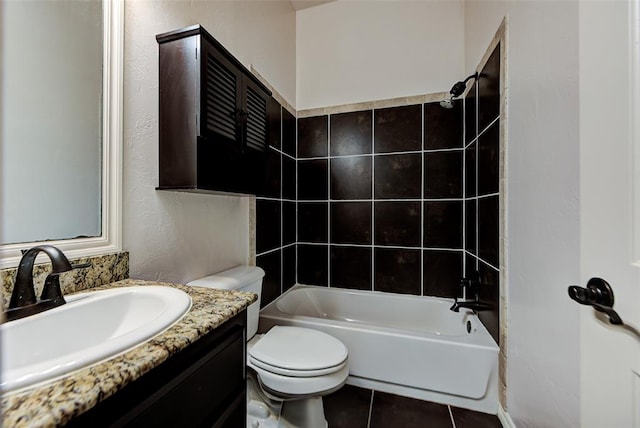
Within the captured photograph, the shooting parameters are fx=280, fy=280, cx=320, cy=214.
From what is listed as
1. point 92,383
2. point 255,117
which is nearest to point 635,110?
point 92,383

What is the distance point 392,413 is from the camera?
1.51 metres

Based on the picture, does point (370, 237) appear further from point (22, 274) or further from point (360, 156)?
point (22, 274)

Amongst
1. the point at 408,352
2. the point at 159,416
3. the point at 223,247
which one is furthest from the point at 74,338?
the point at 408,352

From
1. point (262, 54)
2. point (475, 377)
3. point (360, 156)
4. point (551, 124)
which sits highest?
point (262, 54)

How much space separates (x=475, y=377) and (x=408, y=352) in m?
0.35

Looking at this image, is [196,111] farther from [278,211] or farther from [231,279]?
[278,211]

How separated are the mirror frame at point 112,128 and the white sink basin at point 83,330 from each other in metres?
0.24

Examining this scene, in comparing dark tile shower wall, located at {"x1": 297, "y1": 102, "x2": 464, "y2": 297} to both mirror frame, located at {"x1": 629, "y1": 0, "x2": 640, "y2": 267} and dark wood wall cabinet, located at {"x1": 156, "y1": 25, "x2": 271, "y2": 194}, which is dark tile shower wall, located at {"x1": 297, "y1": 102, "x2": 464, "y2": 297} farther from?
mirror frame, located at {"x1": 629, "y1": 0, "x2": 640, "y2": 267}

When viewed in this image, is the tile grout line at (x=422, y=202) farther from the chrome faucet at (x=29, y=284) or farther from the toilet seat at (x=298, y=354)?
the chrome faucet at (x=29, y=284)

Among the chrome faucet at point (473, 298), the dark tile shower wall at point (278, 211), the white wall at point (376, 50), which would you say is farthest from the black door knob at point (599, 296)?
the white wall at point (376, 50)

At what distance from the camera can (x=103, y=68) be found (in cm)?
98

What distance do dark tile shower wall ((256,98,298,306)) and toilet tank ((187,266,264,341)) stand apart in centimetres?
33

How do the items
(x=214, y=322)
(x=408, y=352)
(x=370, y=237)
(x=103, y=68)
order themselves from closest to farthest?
(x=214, y=322) → (x=103, y=68) → (x=408, y=352) → (x=370, y=237)

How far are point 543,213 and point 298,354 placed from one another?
1.17 metres
